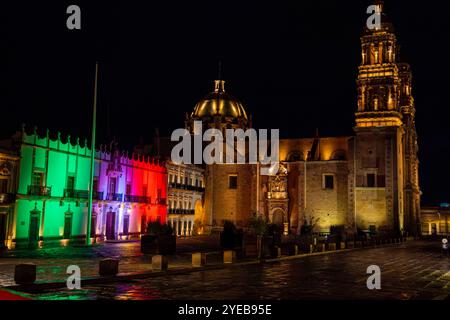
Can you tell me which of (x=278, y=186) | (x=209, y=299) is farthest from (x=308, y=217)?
(x=209, y=299)

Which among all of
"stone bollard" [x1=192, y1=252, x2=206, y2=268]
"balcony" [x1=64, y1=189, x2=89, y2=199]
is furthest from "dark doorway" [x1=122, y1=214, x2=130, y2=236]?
"stone bollard" [x1=192, y1=252, x2=206, y2=268]

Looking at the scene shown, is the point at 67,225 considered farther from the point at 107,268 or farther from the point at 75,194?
the point at 107,268

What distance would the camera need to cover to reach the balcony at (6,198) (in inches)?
1051

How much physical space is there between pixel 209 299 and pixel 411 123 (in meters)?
48.5

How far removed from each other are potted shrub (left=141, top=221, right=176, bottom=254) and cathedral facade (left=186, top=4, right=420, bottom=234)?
A: 77.9 feet

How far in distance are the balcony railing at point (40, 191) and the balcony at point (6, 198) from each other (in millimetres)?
1232

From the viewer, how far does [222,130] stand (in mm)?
56719

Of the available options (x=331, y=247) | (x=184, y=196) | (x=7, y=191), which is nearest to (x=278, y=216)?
(x=184, y=196)

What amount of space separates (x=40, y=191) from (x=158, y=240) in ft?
31.2

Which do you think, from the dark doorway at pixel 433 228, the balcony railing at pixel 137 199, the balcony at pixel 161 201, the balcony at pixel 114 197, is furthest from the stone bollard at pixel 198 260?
the dark doorway at pixel 433 228

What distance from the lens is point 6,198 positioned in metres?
27.0

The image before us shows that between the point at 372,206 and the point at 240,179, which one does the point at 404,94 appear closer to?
the point at 372,206

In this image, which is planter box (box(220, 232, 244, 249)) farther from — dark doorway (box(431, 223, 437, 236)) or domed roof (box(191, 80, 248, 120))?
dark doorway (box(431, 223, 437, 236))

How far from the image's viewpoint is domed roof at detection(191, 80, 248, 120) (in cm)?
5844
